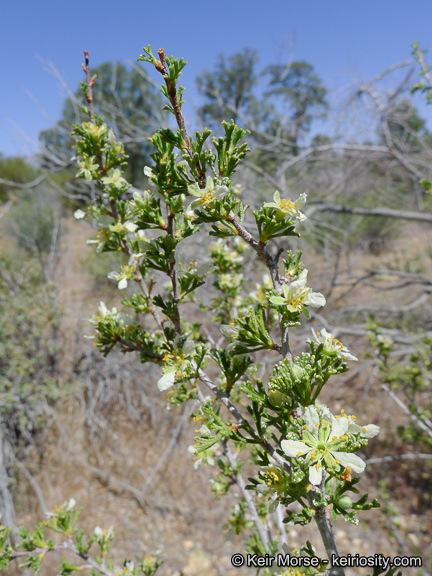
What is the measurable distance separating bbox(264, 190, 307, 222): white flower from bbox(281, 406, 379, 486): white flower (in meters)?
0.55

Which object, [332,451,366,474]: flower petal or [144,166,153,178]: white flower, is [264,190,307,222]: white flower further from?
[332,451,366,474]: flower petal

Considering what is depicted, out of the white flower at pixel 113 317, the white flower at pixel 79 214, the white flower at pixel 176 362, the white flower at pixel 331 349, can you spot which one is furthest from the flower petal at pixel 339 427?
the white flower at pixel 79 214

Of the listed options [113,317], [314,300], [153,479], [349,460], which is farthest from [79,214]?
[153,479]

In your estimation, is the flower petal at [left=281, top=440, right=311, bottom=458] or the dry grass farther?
the dry grass

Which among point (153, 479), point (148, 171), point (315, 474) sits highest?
point (148, 171)

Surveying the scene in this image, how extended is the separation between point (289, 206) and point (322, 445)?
69cm

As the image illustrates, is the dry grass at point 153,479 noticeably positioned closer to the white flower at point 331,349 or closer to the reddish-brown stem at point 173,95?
the white flower at point 331,349

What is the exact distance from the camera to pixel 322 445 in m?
0.92

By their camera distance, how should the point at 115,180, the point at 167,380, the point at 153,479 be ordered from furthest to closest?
the point at 153,479
the point at 115,180
the point at 167,380

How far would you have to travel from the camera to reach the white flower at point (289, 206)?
1014mm

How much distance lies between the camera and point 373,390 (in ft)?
18.6

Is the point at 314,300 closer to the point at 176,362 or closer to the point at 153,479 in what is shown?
the point at 176,362

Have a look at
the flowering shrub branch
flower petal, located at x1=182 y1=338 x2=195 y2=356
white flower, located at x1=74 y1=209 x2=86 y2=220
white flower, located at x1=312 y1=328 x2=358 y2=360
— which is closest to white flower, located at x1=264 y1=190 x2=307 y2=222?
the flowering shrub branch

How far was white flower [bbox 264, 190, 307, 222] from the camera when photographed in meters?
1.01
